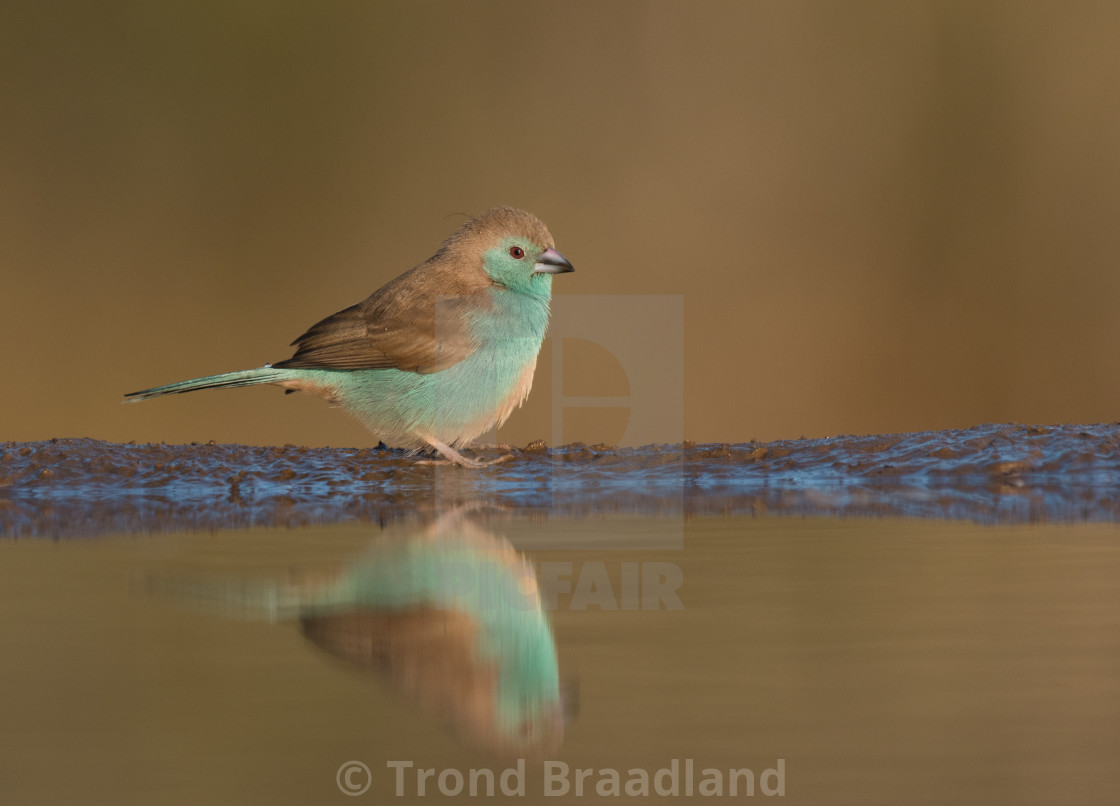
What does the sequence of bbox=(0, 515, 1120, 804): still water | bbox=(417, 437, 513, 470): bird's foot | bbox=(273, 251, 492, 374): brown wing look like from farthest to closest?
bbox=(273, 251, 492, 374): brown wing < bbox=(417, 437, 513, 470): bird's foot < bbox=(0, 515, 1120, 804): still water

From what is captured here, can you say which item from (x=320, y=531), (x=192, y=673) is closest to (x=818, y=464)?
(x=320, y=531)

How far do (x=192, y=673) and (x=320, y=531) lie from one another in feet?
5.58

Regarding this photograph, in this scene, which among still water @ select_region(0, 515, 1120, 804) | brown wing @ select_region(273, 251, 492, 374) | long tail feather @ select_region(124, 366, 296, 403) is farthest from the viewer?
brown wing @ select_region(273, 251, 492, 374)

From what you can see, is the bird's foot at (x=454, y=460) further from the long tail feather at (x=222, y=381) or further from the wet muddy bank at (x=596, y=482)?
the long tail feather at (x=222, y=381)

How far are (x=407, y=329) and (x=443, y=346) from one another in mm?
251

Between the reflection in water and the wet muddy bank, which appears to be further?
the wet muddy bank

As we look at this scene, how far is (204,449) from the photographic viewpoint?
560cm

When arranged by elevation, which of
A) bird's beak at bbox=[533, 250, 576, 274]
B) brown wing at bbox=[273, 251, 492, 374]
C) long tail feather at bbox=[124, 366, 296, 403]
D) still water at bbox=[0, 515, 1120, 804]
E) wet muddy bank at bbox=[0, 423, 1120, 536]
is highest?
bird's beak at bbox=[533, 250, 576, 274]

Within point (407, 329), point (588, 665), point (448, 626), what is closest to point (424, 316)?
point (407, 329)

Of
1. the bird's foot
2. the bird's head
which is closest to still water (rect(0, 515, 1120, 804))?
the bird's foot

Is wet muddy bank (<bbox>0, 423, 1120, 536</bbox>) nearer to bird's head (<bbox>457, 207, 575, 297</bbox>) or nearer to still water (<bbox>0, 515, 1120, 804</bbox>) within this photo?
still water (<bbox>0, 515, 1120, 804</bbox>)


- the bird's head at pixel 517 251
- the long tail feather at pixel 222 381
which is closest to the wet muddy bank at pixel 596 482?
the long tail feather at pixel 222 381

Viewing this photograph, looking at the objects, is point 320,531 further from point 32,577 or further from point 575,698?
point 575,698

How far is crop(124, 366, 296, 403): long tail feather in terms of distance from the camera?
18.4ft
